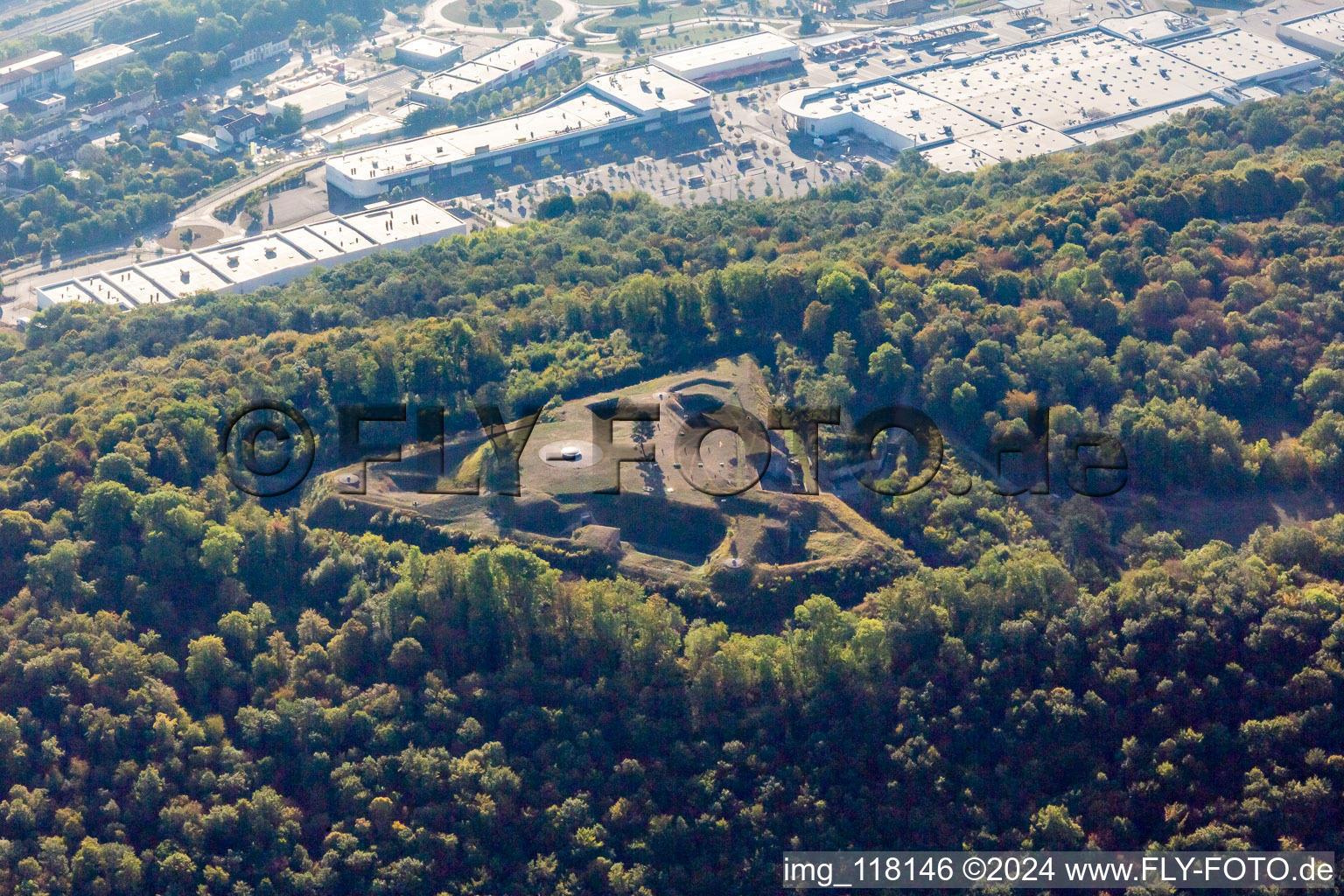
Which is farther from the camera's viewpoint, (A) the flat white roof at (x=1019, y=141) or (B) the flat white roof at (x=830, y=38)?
(B) the flat white roof at (x=830, y=38)

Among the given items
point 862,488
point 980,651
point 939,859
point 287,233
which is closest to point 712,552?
point 862,488

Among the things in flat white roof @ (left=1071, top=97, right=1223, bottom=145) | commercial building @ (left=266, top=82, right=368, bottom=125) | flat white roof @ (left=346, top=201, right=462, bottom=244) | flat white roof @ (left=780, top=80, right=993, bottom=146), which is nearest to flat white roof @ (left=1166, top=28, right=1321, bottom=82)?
flat white roof @ (left=1071, top=97, right=1223, bottom=145)

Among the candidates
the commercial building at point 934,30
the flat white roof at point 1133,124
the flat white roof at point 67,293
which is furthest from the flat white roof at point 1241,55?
the flat white roof at point 67,293

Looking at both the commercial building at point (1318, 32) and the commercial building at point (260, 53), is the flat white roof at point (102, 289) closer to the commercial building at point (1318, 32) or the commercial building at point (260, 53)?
the commercial building at point (1318, 32)

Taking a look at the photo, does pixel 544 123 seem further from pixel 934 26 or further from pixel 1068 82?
pixel 1068 82

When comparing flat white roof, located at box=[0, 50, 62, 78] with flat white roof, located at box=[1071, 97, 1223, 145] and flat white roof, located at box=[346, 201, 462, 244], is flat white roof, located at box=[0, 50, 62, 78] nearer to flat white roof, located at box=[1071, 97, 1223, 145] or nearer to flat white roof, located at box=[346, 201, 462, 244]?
flat white roof, located at box=[346, 201, 462, 244]

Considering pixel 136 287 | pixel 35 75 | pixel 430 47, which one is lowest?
pixel 136 287

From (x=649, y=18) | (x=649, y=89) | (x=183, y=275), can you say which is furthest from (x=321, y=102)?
(x=183, y=275)
